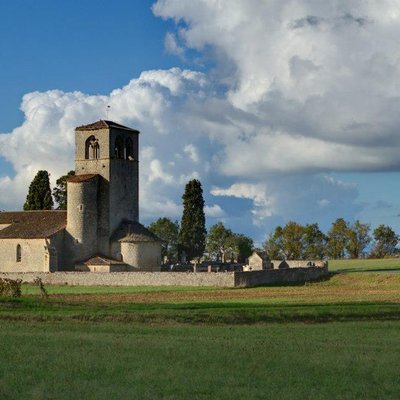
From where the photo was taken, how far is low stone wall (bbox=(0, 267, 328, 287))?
66.3 m

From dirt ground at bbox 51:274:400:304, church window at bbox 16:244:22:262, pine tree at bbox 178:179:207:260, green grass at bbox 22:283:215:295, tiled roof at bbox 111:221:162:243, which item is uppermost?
pine tree at bbox 178:179:207:260

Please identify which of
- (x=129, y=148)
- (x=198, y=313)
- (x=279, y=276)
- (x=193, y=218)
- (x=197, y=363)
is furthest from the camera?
(x=193, y=218)

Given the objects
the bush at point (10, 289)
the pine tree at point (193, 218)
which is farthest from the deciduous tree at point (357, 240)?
the bush at point (10, 289)

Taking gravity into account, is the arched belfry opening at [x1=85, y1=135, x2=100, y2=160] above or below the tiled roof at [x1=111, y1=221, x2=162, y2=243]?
above

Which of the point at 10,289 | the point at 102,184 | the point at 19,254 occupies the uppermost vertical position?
the point at 102,184

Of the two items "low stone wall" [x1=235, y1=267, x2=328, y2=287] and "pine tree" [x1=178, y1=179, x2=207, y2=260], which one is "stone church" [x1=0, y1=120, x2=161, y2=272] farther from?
"pine tree" [x1=178, y1=179, x2=207, y2=260]

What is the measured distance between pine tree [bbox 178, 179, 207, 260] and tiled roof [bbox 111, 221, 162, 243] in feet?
88.6

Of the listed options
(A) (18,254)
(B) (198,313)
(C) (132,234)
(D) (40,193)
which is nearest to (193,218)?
(D) (40,193)

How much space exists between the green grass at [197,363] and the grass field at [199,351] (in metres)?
0.03

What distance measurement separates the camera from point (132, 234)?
80.2 metres

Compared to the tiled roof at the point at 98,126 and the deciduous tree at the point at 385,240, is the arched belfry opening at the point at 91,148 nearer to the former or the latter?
the tiled roof at the point at 98,126

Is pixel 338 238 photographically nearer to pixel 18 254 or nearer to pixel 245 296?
pixel 18 254

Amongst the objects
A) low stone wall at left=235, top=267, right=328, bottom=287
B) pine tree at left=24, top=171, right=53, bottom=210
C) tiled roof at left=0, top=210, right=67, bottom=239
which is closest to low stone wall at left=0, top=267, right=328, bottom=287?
low stone wall at left=235, top=267, right=328, bottom=287

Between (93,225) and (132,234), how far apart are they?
154 inches
